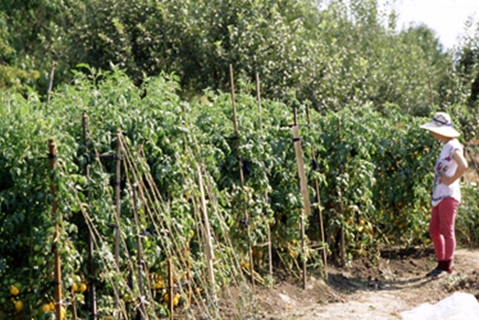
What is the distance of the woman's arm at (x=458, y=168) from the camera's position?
26.0 feet

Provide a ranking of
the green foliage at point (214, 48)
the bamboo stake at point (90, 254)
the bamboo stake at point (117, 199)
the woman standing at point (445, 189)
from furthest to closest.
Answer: the green foliage at point (214, 48)
the woman standing at point (445, 189)
the bamboo stake at point (117, 199)
the bamboo stake at point (90, 254)

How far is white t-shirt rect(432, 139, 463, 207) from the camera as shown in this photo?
805 centimetres

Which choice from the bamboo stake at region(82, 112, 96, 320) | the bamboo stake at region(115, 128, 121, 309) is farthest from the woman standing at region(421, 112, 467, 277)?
the bamboo stake at region(82, 112, 96, 320)

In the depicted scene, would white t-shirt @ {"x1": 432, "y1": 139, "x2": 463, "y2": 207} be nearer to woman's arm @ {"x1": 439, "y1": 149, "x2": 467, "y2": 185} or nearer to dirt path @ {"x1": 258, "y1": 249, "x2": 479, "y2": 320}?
woman's arm @ {"x1": 439, "y1": 149, "x2": 467, "y2": 185}

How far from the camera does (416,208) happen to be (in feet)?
30.1

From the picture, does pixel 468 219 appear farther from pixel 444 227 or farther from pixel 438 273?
pixel 444 227

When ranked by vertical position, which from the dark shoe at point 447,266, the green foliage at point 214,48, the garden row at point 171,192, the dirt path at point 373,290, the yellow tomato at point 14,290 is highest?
the green foliage at point 214,48

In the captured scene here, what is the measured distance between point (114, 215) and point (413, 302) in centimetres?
352

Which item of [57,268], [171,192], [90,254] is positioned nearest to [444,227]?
[171,192]

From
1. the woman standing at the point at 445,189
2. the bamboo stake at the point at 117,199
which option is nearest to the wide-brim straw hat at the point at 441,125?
the woman standing at the point at 445,189

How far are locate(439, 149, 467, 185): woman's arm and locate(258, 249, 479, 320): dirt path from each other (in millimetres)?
1089

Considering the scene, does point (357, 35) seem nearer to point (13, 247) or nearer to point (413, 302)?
point (413, 302)

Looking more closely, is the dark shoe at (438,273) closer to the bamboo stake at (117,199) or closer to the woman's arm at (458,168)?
the woman's arm at (458,168)

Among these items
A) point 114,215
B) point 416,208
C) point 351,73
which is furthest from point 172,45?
point 114,215
